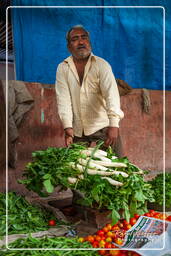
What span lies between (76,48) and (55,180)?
4.55 feet

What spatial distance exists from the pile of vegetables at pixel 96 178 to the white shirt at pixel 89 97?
0.45 m

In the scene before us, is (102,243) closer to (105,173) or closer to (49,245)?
(49,245)

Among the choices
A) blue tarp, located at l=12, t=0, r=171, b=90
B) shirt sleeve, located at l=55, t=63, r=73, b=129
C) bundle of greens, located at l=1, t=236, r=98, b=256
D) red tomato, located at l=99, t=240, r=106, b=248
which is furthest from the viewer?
shirt sleeve, located at l=55, t=63, r=73, b=129

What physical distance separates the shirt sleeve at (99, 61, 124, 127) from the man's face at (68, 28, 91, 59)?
0.75ft

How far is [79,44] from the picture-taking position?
3.11m

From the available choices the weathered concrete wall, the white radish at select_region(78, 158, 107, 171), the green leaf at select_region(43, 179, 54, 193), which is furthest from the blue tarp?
the green leaf at select_region(43, 179, 54, 193)

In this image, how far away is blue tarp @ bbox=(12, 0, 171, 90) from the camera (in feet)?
9.84

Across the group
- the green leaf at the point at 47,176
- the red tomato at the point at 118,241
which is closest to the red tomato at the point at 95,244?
the red tomato at the point at 118,241

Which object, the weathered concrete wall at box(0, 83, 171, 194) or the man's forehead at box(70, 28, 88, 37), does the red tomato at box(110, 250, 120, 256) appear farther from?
the man's forehead at box(70, 28, 88, 37)

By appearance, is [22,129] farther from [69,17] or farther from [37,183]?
[69,17]

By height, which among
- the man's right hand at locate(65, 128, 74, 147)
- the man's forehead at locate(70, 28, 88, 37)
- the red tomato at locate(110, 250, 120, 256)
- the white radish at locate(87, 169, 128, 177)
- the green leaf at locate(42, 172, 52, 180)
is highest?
the man's forehead at locate(70, 28, 88, 37)

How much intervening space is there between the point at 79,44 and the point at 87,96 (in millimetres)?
560

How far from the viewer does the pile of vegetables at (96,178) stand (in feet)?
8.63

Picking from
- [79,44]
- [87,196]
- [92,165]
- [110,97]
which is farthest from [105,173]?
[79,44]
